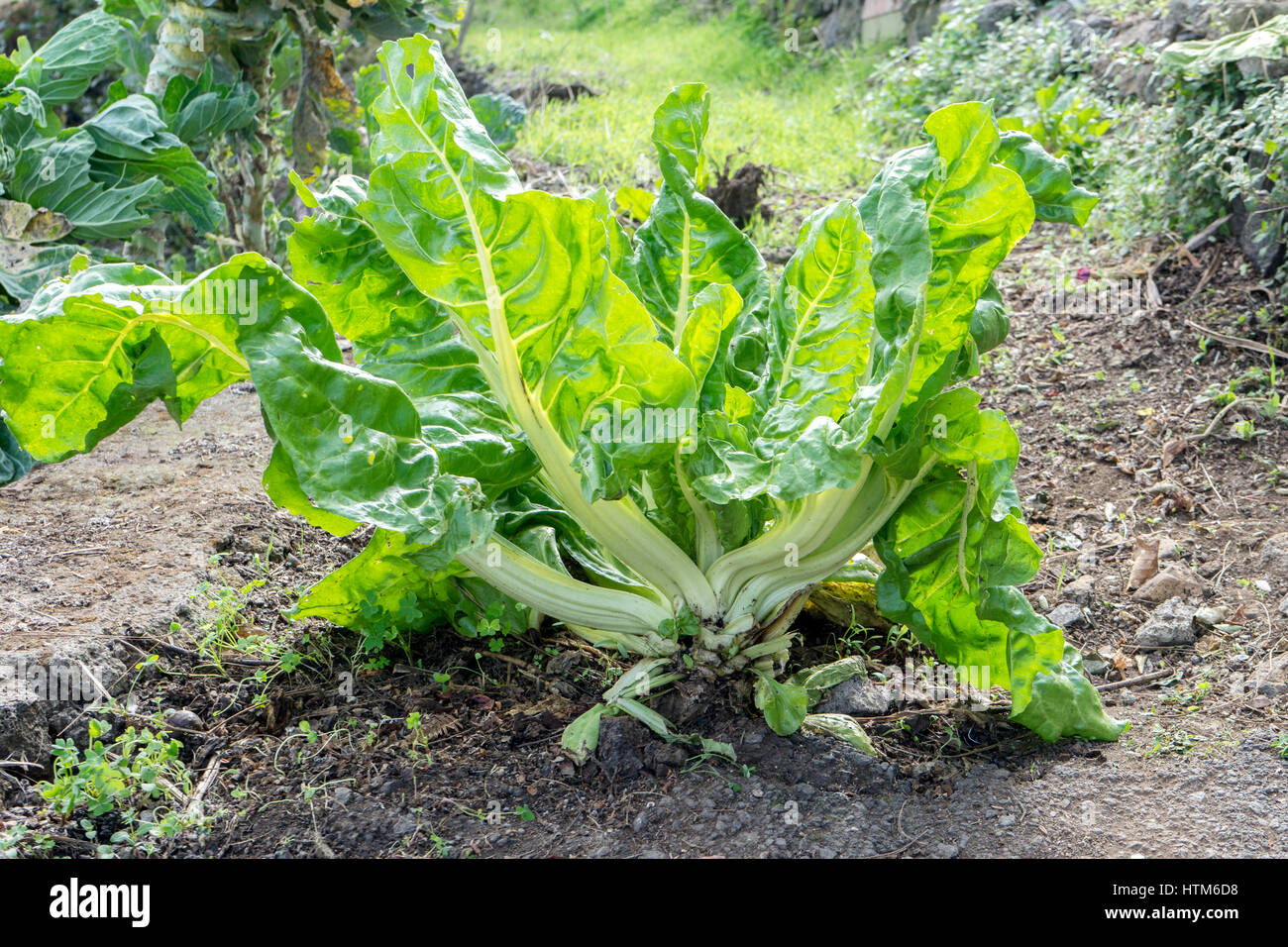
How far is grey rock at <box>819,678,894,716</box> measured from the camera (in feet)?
6.85

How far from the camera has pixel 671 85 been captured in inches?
312

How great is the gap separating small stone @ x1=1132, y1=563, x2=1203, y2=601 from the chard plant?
0.57 meters

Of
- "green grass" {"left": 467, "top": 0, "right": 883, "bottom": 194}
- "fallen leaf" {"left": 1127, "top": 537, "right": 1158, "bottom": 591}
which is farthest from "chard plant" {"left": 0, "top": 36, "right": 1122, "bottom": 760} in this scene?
"green grass" {"left": 467, "top": 0, "right": 883, "bottom": 194}

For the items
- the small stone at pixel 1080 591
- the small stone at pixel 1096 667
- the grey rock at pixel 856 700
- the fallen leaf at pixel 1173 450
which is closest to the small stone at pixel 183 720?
the grey rock at pixel 856 700

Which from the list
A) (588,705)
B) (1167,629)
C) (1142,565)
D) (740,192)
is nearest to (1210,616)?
(1167,629)

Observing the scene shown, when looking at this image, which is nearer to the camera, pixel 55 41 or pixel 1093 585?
pixel 1093 585

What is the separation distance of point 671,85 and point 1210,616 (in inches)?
253

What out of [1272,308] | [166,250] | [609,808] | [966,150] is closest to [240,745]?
[609,808]

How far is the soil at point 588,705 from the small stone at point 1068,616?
0.07ft

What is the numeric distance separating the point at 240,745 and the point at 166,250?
140 inches

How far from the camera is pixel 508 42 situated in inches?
387

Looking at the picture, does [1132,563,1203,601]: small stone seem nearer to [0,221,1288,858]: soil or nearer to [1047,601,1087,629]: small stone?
[0,221,1288,858]: soil

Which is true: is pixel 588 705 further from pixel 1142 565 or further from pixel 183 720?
pixel 1142 565

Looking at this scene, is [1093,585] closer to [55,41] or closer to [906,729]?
[906,729]
